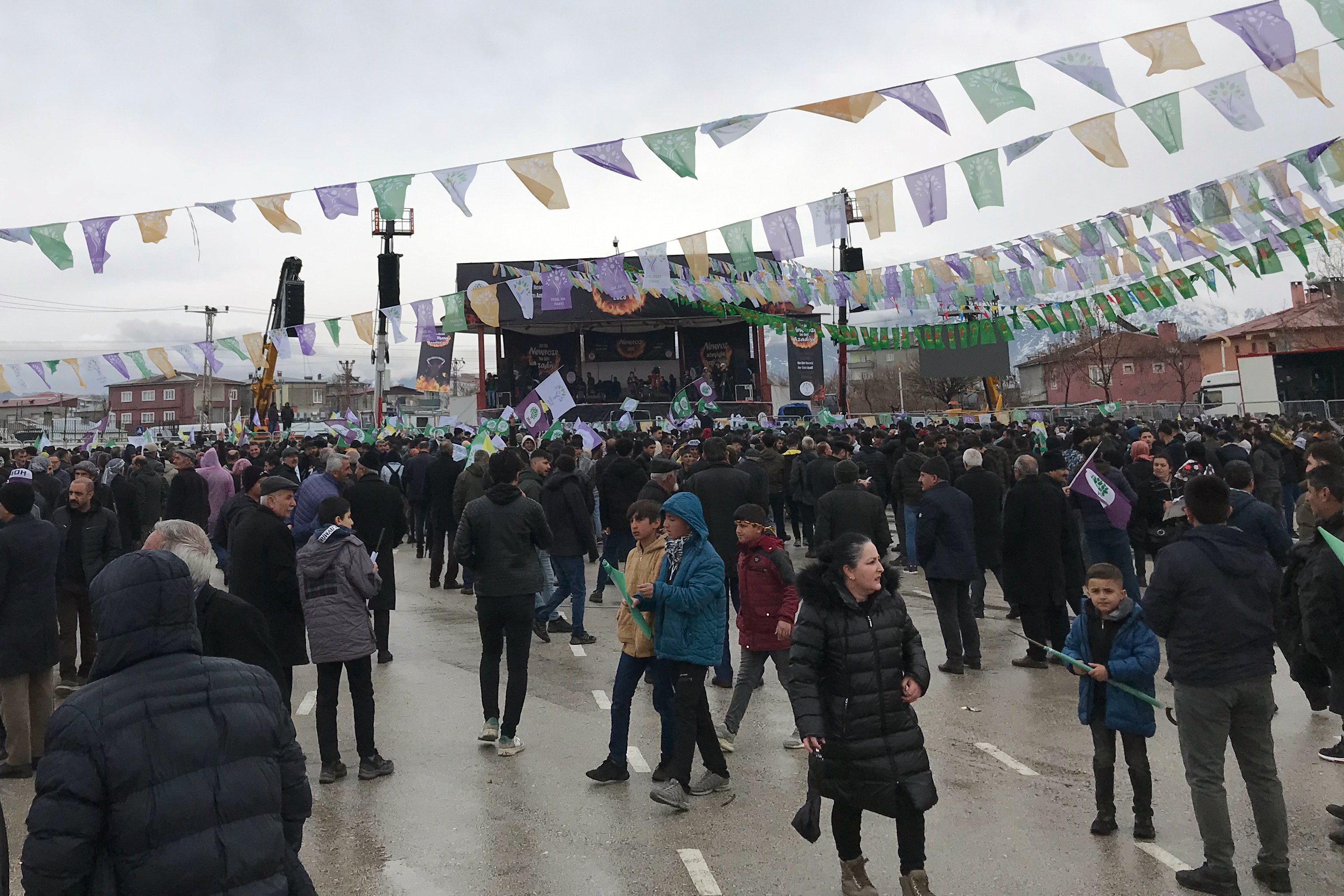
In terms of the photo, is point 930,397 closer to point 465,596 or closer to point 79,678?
point 465,596

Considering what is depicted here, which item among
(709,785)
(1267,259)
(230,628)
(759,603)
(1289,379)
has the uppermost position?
(1267,259)

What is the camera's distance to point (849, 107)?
9.61 meters

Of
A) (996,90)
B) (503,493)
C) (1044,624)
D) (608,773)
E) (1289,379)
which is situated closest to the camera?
(608,773)

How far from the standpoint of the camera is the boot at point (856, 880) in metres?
4.07

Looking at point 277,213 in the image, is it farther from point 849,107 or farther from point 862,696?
point 862,696

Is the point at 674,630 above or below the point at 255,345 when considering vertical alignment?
below

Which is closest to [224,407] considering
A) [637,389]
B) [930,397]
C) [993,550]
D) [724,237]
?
[637,389]

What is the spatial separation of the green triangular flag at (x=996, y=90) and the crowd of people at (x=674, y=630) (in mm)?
3414

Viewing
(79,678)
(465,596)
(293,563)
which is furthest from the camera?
(465,596)

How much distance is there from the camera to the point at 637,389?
4456 centimetres

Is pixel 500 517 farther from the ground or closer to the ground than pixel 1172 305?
closer to the ground

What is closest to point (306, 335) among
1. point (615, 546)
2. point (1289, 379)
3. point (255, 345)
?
point (255, 345)

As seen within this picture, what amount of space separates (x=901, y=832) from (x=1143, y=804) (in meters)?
1.60

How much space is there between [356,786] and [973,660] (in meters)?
5.09
